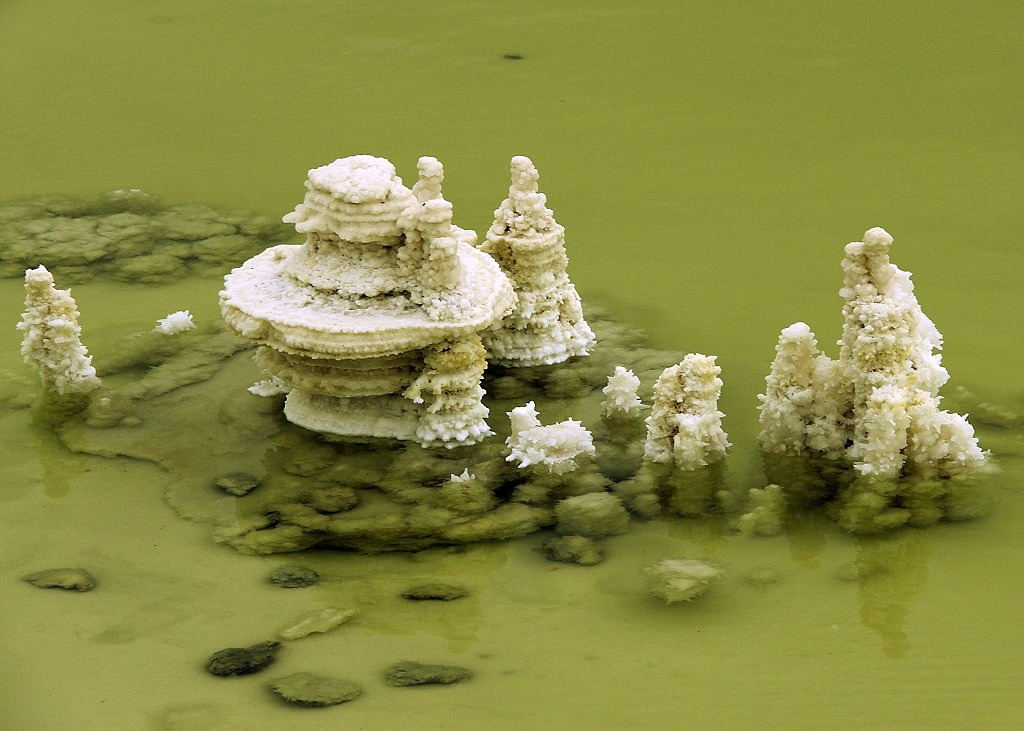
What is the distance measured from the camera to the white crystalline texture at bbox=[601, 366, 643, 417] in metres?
7.05

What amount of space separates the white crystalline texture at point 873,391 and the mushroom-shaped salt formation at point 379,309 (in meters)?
1.44

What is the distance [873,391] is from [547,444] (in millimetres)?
1489

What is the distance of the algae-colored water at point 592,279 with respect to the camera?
5.30 m

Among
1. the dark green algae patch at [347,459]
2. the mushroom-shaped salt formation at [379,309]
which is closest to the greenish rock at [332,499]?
the dark green algae patch at [347,459]

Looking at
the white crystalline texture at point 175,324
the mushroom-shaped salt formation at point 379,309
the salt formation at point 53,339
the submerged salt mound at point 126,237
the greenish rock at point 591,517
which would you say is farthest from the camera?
the submerged salt mound at point 126,237

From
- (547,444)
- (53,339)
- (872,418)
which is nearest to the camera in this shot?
(872,418)

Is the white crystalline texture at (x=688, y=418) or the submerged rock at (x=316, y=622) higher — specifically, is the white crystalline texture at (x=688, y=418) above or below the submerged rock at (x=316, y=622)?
above

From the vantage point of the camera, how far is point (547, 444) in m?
6.62

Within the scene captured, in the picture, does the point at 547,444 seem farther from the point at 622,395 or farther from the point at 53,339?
the point at 53,339

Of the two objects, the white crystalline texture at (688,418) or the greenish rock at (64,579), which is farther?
the white crystalline texture at (688,418)

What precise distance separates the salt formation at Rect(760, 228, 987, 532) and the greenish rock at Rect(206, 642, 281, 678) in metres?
2.45

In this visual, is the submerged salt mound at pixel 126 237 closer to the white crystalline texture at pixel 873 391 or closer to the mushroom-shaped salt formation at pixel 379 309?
the mushroom-shaped salt formation at pixel 379 309

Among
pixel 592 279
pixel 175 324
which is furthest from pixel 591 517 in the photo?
pixel 175 324

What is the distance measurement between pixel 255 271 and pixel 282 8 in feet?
23.3
